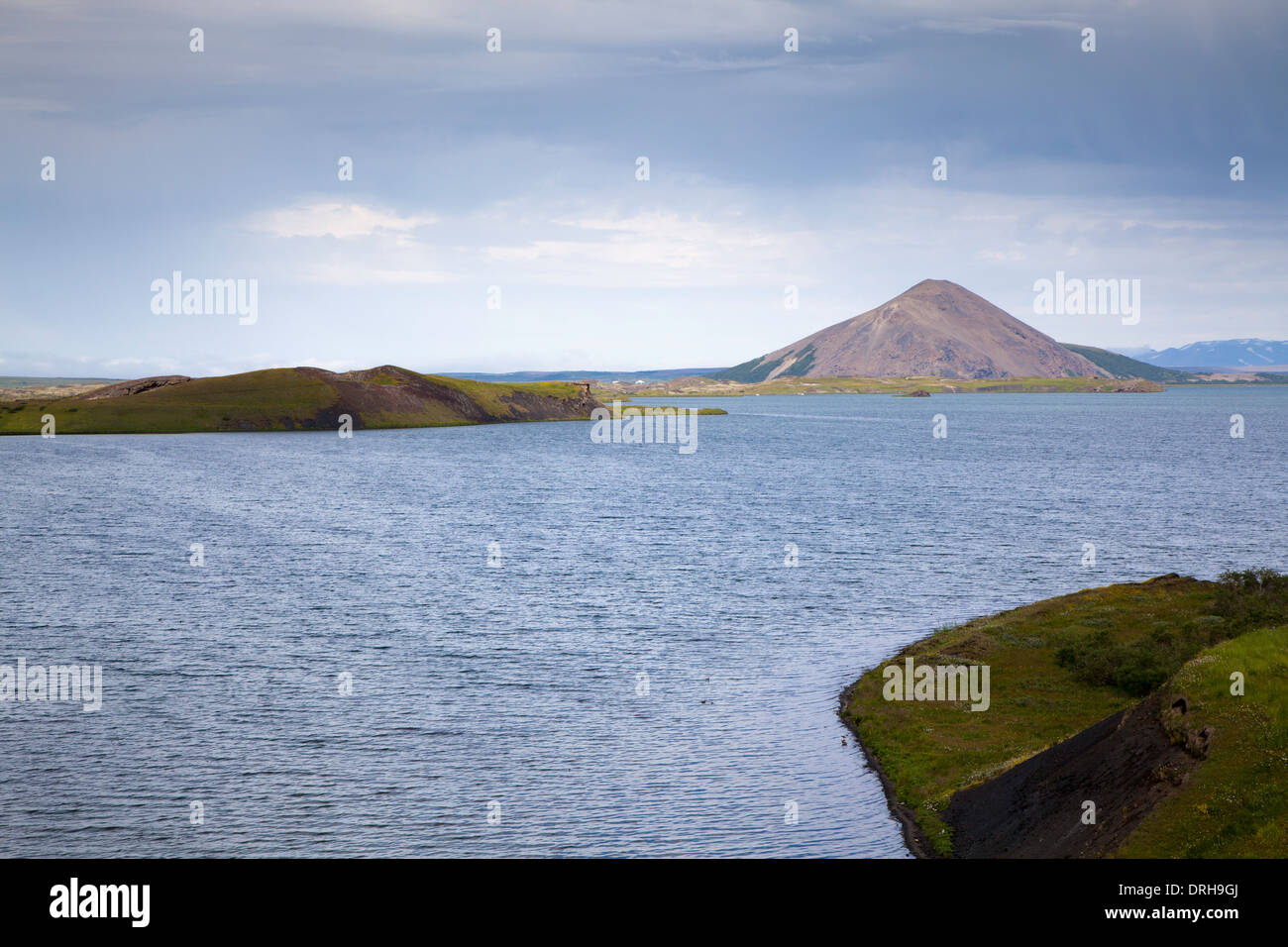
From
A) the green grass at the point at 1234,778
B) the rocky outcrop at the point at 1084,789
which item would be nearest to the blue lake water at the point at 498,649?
the rocky outcrop at the point at 1084,789

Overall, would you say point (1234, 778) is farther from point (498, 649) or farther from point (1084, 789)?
point (498, 649)

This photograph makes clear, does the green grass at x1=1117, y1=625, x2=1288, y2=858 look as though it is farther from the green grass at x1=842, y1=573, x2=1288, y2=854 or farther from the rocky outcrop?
Answer: the green grass at x1=842, y1=573, x2=1288, y2=854

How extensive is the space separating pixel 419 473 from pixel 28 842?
15098 centimetres

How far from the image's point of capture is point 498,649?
57.4 metres

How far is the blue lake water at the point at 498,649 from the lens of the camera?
34.2 m

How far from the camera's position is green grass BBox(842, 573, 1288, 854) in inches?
1519

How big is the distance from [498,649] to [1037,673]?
2948cm

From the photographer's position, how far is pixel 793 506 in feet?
415

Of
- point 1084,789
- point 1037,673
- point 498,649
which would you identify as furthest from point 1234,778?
point 498,649

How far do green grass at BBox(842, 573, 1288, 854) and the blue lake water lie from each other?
184cm

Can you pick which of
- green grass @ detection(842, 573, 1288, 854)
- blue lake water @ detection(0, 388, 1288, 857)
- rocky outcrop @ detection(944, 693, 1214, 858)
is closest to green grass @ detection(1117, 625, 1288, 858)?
rocky outcrop @ detection(944, 693, 1214, 858)
